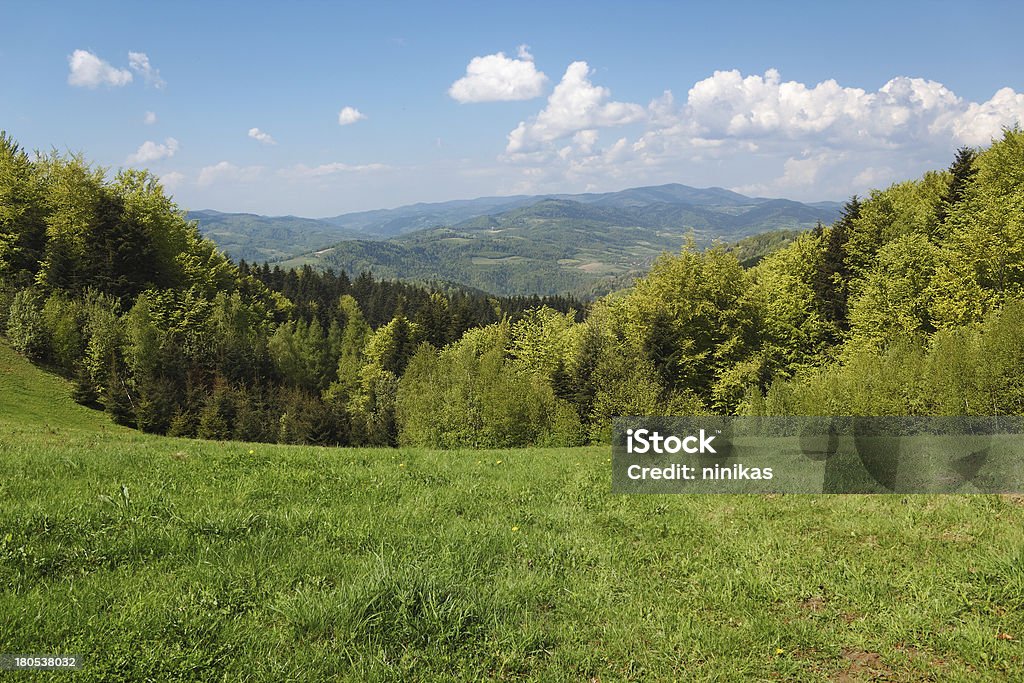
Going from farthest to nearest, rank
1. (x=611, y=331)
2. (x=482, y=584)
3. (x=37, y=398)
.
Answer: (x=611, y=331)
(x=37, y=398)
(x=482, y=584)

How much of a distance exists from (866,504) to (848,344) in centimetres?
3201

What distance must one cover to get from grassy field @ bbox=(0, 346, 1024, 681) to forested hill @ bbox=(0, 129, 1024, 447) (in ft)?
59.0

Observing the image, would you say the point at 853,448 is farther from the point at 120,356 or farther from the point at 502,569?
the point at 120,356

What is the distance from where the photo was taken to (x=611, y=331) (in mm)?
50375

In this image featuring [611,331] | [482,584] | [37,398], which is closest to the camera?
[482,584]

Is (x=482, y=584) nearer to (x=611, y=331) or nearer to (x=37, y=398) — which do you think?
(x=611, y=331)

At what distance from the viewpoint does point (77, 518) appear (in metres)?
8.17

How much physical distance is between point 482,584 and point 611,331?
44138 millimetres

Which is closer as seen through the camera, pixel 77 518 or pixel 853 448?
pixel 77 518

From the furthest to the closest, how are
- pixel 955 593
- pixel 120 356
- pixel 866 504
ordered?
pixel 120 356 < pixel 866 504 < pixel 955 593

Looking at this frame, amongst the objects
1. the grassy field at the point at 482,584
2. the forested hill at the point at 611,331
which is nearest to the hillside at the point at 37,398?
the forested hill at the point at 611,331

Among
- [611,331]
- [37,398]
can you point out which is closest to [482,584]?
[611,331]

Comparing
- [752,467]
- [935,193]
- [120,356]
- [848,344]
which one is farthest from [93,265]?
[935,193]

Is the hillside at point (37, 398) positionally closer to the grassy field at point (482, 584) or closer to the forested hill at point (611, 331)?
the forested hill at point (611, 331)
